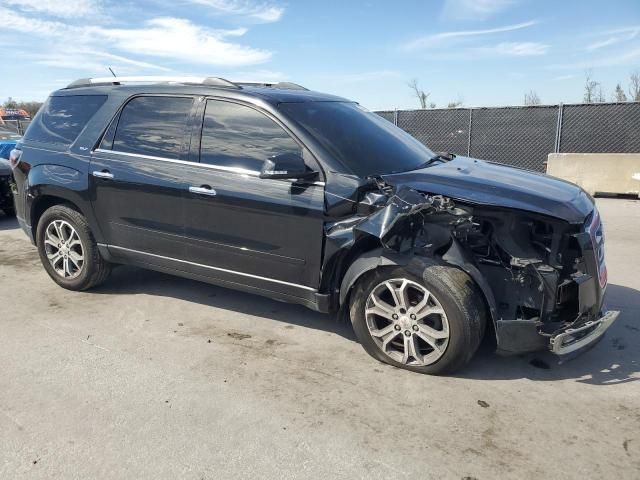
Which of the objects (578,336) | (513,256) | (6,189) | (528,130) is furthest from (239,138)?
(528,130)

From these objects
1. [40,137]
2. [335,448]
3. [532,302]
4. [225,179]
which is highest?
[40,137]

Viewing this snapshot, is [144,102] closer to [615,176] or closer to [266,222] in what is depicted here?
[266,222]

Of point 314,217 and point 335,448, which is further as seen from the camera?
point 314,217

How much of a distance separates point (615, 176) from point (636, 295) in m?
6.96

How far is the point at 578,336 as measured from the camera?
125 inches

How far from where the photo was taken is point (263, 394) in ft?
10.5

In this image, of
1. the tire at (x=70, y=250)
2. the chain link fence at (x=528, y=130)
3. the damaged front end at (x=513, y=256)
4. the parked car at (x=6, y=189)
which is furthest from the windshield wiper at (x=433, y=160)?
the chain link fence at (x=528, y=130)

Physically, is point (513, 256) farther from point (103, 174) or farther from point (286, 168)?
point (103, 174)

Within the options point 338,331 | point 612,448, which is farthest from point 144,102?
point 612,448

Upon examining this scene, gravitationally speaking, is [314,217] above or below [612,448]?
above

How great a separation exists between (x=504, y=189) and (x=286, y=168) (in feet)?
4.75

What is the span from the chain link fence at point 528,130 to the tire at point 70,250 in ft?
37.9

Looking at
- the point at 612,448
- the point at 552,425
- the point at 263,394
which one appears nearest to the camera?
the point at 612,448

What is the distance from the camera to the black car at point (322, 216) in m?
3.23
